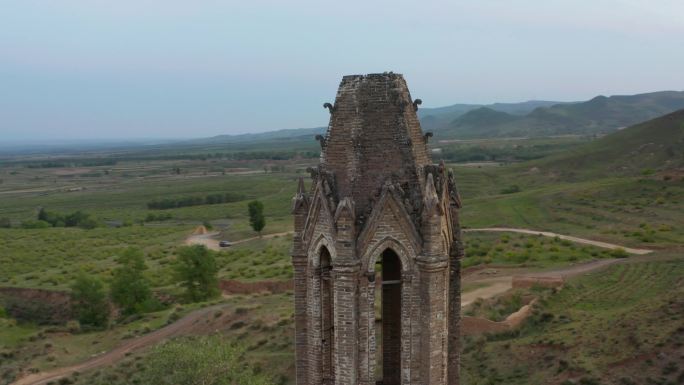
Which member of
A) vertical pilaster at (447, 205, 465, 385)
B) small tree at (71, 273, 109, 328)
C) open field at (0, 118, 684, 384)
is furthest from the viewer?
small tree at (71, 273, 109, 328)

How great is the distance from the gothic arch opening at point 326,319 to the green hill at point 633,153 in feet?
337

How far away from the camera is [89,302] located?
4666 centimetres

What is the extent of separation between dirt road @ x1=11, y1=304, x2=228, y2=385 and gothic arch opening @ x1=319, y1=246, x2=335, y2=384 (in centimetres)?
2869

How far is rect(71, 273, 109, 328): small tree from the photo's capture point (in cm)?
4644

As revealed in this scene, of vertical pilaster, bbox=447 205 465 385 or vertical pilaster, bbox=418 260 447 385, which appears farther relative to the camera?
vertical pilaster, bbox=447 205 465 385

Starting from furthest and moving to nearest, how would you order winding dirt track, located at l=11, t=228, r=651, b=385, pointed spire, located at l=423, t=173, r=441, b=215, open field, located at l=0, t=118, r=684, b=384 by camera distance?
winding dirt track, located at l=11, t=228, r=651, b=385, open field, located at l=0, t=118, r=684, b=384, pointed spire, located at l=423, t=173, r=441, b=215

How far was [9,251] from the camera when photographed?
6956 cm

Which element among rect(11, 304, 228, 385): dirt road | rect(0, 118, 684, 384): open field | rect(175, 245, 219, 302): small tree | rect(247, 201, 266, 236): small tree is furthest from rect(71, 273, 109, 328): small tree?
rect(247, 201, 266, 236): small tree

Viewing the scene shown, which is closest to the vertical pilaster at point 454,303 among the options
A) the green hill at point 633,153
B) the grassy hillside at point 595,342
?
the grassy hillside at point 595,342

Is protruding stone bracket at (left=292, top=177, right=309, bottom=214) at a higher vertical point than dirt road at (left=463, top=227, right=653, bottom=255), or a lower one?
higher

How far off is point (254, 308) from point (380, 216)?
32.7 meters

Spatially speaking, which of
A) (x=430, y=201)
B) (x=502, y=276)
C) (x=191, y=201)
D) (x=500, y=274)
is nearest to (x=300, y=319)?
(x=430, y=201)

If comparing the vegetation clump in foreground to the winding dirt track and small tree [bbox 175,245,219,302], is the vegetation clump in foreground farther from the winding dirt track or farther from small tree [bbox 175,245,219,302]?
small tree [bbox 175,245,219,302]

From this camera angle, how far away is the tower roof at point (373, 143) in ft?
34.2
